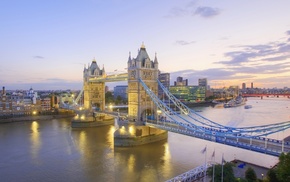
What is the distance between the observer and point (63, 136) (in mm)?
36375

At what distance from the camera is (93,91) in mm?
47438

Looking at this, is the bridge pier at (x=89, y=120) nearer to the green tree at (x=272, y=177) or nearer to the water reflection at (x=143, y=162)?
the water reflection at (x=143, y=162)

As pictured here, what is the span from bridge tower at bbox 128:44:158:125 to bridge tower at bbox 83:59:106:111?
1640 cm

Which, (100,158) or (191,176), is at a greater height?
(191,176)

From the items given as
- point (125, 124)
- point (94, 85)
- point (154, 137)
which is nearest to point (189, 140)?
point (154, 137)

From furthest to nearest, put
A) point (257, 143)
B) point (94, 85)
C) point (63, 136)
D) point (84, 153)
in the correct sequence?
1. point (94, 85)
2. point (63, 136)
3. point (84, 153)
4. point (257, 143)

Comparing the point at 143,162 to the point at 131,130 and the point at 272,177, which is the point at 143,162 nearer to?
the point at 131,130

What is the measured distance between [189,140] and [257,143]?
13297 mm

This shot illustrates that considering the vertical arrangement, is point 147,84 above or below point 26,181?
above

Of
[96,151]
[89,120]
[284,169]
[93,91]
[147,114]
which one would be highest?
[93,91]

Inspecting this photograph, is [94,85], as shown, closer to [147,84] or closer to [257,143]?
[147,84]

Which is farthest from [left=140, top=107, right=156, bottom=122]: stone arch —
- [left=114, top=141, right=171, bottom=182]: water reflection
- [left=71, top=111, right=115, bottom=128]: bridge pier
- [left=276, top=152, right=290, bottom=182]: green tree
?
[left=276, top=152, right=290, bottom=182]: green tree

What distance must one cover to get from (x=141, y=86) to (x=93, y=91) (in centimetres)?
1846

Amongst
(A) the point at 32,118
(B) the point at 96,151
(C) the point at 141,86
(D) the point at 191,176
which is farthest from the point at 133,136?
(A) the point at 32,118
